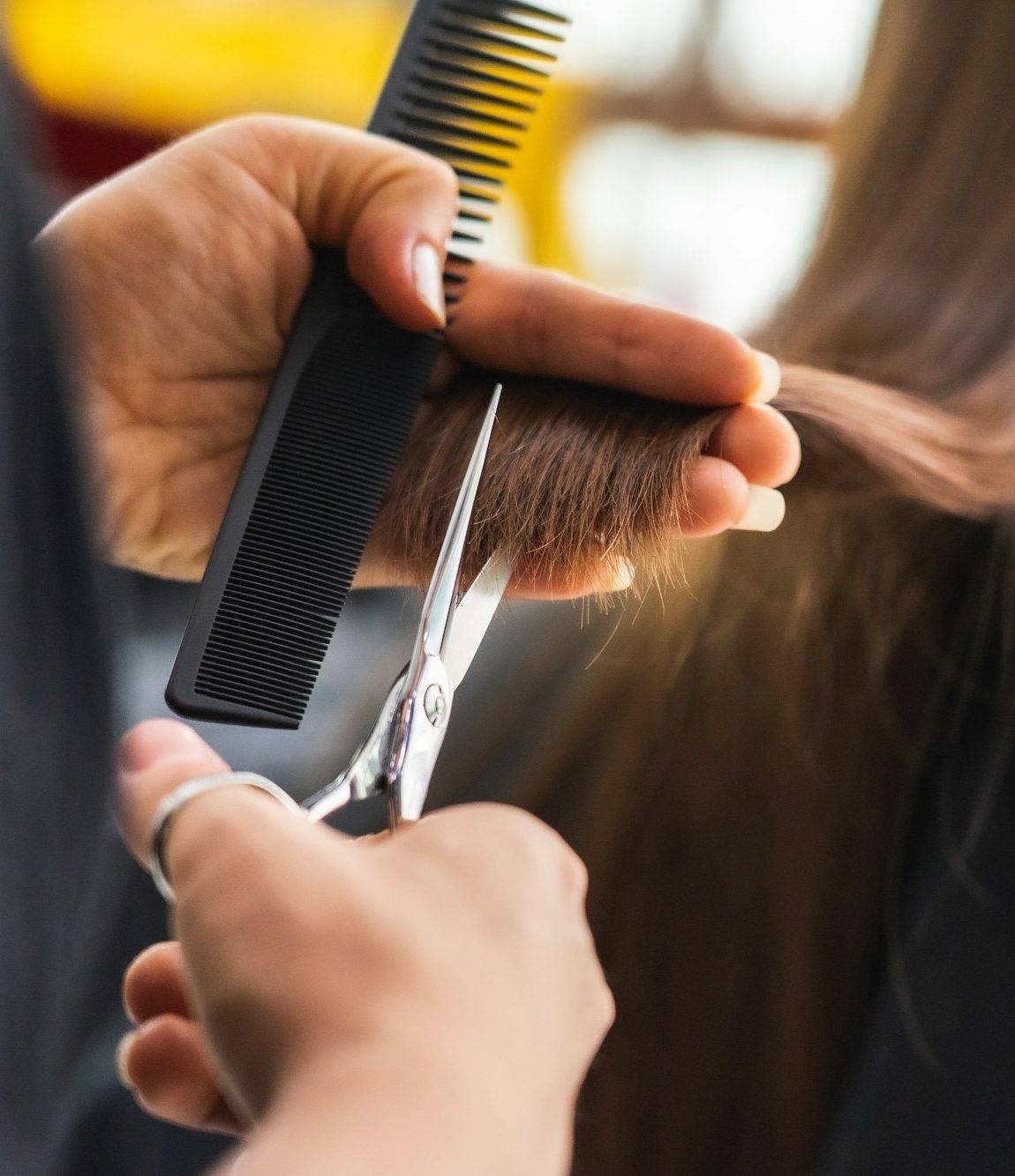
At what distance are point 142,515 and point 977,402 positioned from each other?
60 centimetres

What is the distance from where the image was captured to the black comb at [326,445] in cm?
63

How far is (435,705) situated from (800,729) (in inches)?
17.3

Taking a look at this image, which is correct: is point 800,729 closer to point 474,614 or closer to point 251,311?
point 474,614

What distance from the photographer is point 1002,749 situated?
0.82 metres

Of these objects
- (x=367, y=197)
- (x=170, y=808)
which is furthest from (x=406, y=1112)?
(x=367, y=197)

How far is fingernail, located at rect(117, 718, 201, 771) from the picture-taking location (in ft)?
1.56

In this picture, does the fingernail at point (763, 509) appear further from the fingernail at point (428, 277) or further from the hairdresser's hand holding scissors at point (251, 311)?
the fingernail at point (428, 277)

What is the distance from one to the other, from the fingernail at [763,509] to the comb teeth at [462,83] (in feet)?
0.83

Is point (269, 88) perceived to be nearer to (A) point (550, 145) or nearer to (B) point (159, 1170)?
(A) point (550, 145)

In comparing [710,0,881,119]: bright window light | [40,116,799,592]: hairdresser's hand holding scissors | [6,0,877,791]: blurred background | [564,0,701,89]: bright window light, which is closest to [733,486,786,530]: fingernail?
[40,116,799,592]: hairdresser's hand holding scissors

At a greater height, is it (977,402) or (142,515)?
(977,402)

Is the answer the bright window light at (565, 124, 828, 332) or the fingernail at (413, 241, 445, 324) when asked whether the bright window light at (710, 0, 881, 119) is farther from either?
the fingernail at (413, 241, 445, 324)

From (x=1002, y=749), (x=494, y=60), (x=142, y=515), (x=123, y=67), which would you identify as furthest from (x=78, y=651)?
(x=123, y=67)

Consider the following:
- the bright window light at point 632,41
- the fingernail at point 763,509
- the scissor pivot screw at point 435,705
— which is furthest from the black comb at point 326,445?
the bright window light at point 632,41
